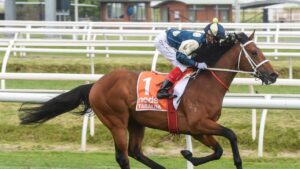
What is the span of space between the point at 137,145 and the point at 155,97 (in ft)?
1.89

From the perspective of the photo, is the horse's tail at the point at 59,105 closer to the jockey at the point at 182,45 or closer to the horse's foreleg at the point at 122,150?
the horse's foreleg at the point at 122,150

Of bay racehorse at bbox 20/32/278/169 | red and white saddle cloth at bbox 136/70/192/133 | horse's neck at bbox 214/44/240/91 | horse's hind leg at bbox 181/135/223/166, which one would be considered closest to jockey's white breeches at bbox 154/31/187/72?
red and white saddle cloth at bbox 136/70/192/133

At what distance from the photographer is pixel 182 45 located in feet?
21.0

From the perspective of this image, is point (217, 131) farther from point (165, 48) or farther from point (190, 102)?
point (165, 48)

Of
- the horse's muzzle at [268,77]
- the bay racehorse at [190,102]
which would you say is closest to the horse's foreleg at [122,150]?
the bay racehorse at [190,102]

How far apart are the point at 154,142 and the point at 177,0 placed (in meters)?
30.8

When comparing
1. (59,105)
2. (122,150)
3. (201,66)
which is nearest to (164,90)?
(201,66)

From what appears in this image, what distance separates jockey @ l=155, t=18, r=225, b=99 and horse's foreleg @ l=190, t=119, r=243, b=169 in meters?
0.38

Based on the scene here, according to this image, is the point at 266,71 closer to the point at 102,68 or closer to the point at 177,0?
the point at 102,68

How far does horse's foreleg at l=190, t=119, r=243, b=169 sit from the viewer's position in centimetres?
599

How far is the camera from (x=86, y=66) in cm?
1281

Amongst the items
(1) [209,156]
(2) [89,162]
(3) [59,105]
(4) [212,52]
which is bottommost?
(2) [89,162]

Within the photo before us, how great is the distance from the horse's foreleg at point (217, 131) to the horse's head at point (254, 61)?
0.53 meters

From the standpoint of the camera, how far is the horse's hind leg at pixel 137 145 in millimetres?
6569
